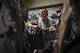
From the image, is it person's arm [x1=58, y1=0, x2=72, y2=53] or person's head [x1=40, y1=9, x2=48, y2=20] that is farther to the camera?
person's head [x1=40, y1=9, x2=48, y2=20]

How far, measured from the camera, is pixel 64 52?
17.3 inches

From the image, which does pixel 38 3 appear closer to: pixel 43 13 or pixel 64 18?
pixel 64 18

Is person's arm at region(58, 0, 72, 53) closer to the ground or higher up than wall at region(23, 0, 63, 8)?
closer to the ground

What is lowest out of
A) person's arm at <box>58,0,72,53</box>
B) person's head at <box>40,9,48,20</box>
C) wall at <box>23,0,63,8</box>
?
person's head at <box>40,9,48,20</box>

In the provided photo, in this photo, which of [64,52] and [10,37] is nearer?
[10,37]

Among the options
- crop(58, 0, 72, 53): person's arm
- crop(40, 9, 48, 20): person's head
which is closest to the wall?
crop(58, 0, 72, 53): person's arm

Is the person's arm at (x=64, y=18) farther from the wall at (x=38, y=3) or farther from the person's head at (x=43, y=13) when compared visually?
the person's head at (x=43, y=13)

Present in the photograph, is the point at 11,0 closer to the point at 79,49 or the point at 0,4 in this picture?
the point at 0,4

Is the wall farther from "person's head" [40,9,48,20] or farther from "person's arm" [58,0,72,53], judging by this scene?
"person's head" [40,9,48,20]

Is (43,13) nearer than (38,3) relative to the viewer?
No

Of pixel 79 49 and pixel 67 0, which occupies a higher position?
pixel 67 0

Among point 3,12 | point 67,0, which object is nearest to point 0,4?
point 3,12

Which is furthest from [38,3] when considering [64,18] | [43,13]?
[43,13]

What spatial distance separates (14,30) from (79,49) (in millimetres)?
226
